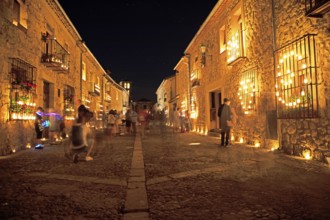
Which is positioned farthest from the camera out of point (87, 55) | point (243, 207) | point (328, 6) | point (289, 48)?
point (87, 55)

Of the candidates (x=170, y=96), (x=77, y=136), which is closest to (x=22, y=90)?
(x=77, y=136)

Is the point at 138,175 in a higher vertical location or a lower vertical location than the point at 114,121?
lower

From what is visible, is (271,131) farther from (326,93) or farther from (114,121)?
(114,121)

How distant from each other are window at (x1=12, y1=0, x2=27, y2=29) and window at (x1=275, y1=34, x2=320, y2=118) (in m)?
8.46

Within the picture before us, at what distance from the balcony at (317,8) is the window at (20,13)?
8473mm

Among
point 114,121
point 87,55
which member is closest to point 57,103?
point 114,121

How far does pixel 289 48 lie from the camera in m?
6.16

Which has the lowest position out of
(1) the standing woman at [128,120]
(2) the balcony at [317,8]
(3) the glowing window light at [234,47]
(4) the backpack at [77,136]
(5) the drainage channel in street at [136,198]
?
(5) the drainage channel in street at [136,198]

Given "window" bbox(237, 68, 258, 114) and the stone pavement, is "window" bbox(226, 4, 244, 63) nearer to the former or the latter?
"window" bbox(237, 68, 258, 114)

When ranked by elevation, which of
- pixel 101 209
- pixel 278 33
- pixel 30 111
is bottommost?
pixel 101 209

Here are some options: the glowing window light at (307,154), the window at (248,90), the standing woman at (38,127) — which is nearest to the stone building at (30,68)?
the standing woman at (38,127)

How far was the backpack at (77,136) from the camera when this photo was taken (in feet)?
18.2

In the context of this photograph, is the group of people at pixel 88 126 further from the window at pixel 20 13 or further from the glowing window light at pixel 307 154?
the window at pixel 20 13

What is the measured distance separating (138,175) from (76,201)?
1440 mm
